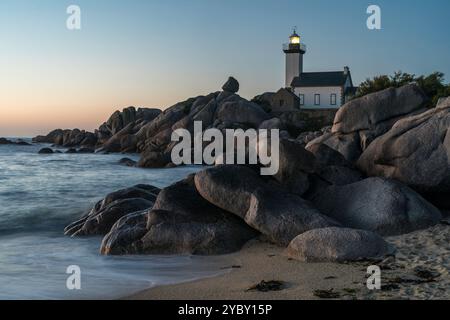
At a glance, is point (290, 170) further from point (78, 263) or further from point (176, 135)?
point (176, 135)

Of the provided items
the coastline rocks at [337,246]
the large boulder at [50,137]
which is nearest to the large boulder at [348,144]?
the coastline rocks at [337,246]

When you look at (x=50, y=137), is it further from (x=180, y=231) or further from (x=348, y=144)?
(x=180, y=231)

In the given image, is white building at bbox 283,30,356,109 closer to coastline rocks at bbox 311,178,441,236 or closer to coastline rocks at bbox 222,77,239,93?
coastline rocks at bbox 222,77,239,93

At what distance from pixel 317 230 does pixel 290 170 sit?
9.80 ft

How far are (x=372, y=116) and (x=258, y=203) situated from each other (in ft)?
22.6

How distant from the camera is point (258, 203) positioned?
10.2 m

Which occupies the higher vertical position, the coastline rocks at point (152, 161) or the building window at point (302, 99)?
the building window at point (302, 99)

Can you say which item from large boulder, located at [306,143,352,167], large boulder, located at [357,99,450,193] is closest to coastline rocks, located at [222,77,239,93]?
large boulder, located at [306,143,352,167]

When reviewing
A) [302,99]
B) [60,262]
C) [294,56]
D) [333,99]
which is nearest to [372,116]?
[60,262]

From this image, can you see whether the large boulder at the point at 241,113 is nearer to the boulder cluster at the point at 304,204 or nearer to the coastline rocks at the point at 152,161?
the coastline rocks at the point at 152,161

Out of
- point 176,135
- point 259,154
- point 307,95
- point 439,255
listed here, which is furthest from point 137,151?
point 439,255

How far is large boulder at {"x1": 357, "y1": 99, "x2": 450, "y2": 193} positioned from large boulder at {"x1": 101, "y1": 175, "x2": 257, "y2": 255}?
442 centimetres

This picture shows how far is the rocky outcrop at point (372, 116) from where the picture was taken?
51.1 ft

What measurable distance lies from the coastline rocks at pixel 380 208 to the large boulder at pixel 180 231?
203cm
